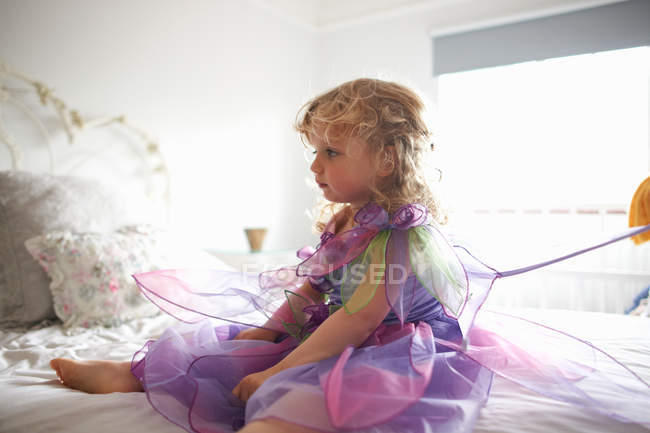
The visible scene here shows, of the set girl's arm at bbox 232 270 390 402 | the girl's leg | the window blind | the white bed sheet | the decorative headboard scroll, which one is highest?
the window blind

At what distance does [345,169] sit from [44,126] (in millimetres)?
1481

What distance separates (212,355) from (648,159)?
2.68m

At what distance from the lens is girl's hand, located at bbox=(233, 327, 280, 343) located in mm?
964

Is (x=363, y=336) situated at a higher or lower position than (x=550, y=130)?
lower

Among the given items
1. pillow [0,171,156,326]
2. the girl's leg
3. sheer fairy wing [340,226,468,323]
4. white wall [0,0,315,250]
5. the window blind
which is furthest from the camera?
the window blind

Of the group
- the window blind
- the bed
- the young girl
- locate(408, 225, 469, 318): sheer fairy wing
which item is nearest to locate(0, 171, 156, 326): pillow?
the bed

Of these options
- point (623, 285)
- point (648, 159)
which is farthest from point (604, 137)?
point (623, 285)

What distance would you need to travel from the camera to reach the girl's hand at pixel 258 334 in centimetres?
96

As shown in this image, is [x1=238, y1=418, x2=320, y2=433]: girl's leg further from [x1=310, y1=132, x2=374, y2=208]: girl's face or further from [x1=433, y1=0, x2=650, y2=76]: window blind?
→ [x1=433, y1=0, x2=650, y2=76]: window blind

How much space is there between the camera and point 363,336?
0.79 meters

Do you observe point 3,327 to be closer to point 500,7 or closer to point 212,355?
point 212,355

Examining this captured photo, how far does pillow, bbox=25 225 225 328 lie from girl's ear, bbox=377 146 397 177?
Answer: 0.89 meters

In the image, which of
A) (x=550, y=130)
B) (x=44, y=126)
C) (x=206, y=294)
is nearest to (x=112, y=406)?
(x=206, y=294)

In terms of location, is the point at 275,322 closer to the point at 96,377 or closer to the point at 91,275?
the point at 96,377
